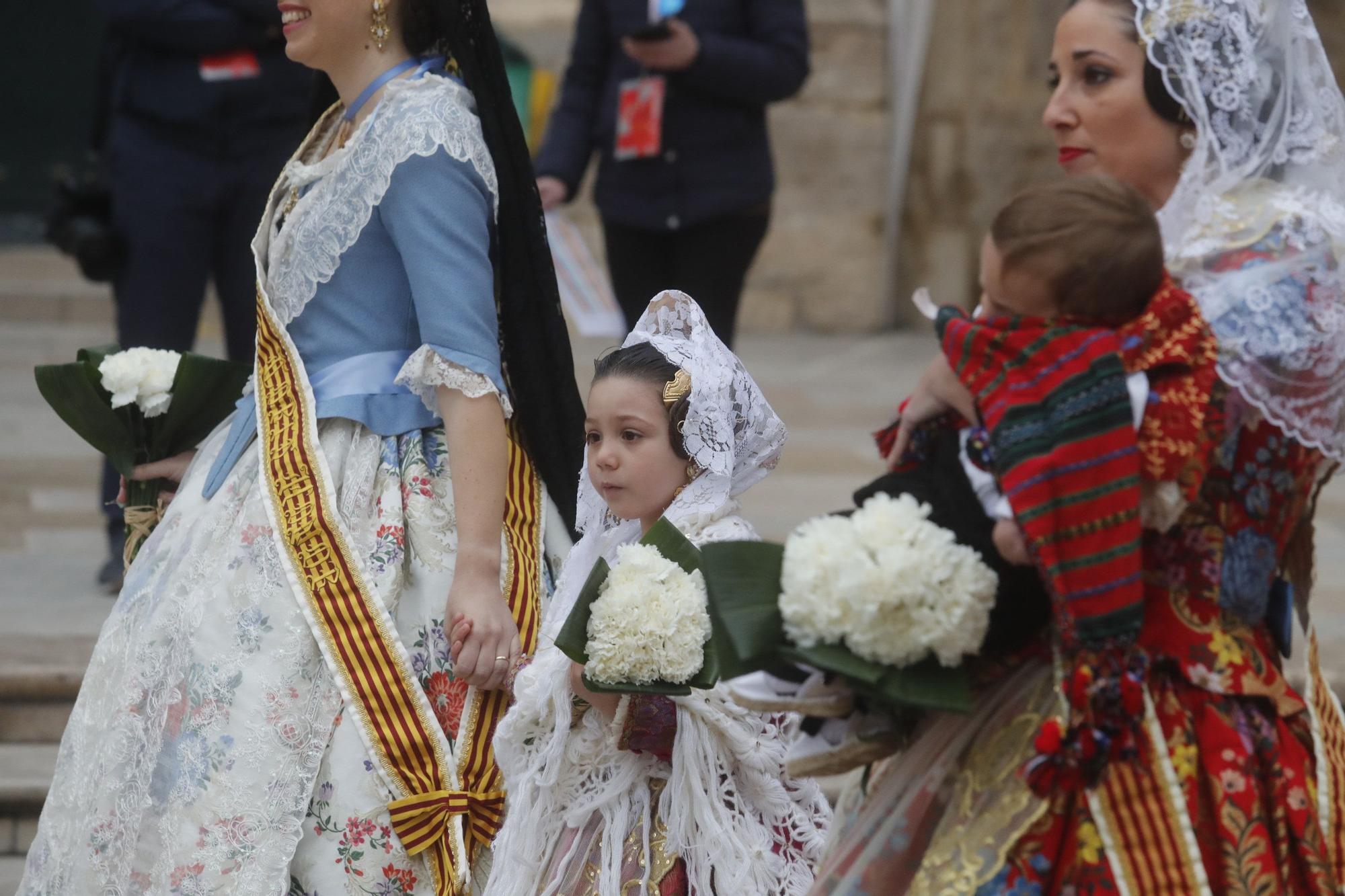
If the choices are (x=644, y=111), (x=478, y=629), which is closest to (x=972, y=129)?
(x=644, y=111)

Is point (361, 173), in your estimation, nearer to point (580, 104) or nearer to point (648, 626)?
point (648, 626)

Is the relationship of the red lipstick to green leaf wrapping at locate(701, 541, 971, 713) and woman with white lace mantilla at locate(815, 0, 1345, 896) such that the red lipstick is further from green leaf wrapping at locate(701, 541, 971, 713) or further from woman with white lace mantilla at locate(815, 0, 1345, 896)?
green leaf wrapping at locate(701, 541, 971, 713)

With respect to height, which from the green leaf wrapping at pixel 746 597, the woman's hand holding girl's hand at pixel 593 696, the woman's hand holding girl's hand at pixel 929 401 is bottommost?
the woman's hand holding girl's hand at pixel 593 696

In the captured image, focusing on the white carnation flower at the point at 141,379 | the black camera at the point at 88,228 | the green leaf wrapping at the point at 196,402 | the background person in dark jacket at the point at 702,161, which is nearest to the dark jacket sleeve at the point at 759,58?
the background person in dark jacket at the point at 702,161

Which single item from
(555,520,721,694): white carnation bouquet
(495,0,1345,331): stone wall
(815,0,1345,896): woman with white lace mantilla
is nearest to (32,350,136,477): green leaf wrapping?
(555,520,721,694): white carnation bouquet

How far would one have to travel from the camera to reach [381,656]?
2684 mm

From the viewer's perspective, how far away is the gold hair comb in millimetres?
2674

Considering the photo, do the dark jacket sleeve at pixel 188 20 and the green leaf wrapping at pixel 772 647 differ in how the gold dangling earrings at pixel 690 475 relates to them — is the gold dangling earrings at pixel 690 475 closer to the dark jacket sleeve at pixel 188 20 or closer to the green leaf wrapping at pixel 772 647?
the green leaf wrapping at pixel 772 647

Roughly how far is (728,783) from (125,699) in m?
0.98

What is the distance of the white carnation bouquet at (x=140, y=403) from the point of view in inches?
120

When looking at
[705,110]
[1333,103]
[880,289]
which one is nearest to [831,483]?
[705,110]

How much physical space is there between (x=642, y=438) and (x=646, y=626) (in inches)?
18.7

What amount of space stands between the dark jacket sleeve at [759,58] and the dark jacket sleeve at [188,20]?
1136 mm

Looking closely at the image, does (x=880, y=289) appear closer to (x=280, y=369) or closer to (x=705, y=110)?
(x=705, y=110)
